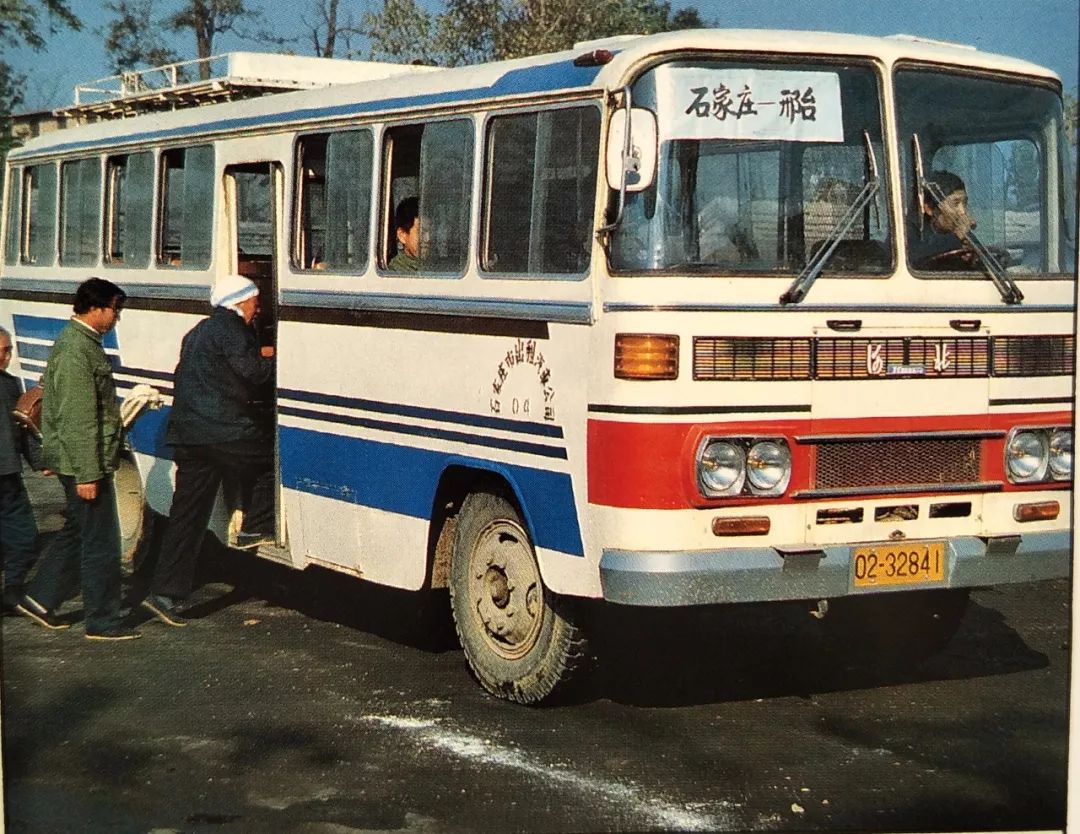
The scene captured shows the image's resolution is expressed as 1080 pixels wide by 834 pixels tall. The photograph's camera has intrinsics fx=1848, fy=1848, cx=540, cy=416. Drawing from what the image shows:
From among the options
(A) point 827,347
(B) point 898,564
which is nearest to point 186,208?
(A) point 827,347

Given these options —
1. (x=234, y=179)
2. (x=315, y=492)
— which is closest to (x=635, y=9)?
(x=234, y=179)

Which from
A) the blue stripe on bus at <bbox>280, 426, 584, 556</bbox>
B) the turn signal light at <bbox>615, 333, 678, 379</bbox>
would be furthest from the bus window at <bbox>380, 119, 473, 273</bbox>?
the turn signal light at <bbox>615, 333, 678, 379</bbox>

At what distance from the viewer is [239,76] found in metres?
10.7

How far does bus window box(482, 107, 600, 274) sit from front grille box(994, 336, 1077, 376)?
1.81m

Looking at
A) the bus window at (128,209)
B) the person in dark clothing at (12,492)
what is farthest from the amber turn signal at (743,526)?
the bus window at (128,209)

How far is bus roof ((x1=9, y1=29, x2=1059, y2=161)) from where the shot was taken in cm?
716

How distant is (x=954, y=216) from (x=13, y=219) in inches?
289

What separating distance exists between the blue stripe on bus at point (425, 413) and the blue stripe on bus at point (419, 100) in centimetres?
138

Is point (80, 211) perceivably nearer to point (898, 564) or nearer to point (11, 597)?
point (11, 597)

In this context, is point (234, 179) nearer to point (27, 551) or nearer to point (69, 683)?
point (27, 551)

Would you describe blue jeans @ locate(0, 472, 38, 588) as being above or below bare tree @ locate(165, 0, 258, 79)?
below

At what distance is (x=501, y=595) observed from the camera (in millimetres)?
8117

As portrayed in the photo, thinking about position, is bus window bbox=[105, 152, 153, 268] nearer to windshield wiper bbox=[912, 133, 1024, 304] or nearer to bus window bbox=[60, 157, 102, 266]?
bus window bbox=[60, 157, 102, 266]

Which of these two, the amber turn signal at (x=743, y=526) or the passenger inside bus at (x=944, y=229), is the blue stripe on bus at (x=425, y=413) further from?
the passenger inside bus at (x=944, y=229)
